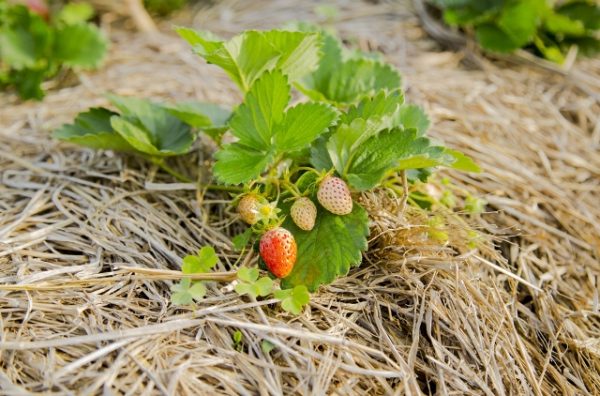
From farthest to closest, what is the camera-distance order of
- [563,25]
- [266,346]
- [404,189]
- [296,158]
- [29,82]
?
[563,25] → [29,82] → [296,158] → [404,189] → [266,346]

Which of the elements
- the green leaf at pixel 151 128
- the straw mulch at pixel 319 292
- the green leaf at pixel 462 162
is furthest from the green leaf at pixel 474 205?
the green leaf at pixel 151 128

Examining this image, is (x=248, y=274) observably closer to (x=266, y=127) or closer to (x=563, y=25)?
(x=266, y=127)

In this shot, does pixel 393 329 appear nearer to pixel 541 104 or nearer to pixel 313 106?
pixel 313 106

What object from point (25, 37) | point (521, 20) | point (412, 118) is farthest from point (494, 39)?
point (25, 37)

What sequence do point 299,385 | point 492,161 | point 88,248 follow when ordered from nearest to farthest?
1. point 299,385
2. point 88,248
3. point 492,161

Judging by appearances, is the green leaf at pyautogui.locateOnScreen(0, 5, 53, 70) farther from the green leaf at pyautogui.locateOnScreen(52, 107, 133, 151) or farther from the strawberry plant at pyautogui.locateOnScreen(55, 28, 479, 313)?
the strawberry plant at pyautogui.locateOnScreen(55, 28, 479, 313)

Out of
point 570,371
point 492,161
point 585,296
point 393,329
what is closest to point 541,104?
point 492,161
